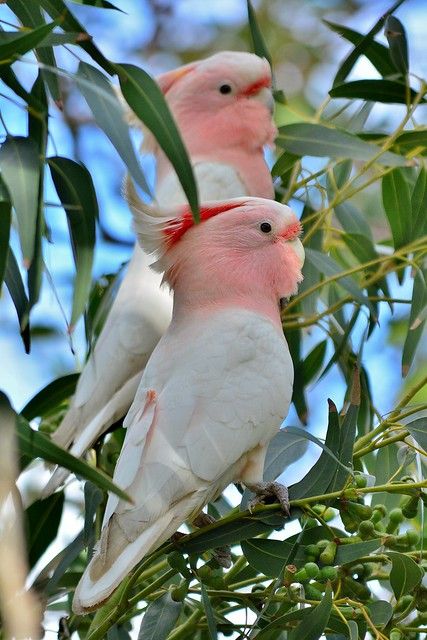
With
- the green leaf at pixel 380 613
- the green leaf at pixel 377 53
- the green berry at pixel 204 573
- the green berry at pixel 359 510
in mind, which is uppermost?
the green leaf at pixel 377 53

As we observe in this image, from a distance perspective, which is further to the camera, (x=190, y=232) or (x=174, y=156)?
(x=190, y=232)

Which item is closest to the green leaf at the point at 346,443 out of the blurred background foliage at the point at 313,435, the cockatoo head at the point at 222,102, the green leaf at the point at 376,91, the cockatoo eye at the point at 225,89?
the blurred background foliage at the point at 313,435

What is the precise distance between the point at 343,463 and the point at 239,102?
1.06m

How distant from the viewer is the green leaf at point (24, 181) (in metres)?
1.10

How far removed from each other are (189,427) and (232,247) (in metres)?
0.33

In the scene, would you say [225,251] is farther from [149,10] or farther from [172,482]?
[149,10]

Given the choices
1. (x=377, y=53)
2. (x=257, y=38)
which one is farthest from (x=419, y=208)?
(x=257, y=38)

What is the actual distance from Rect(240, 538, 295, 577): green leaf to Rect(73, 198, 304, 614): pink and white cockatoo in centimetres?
7

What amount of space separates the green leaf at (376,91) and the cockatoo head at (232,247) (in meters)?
0.35

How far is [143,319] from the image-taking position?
78.5 inches

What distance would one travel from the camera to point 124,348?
1.96 m

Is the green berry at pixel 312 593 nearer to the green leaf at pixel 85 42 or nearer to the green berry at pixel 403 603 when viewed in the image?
the green berry at pixel 403 603

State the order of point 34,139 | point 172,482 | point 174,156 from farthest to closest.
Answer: point 172,482 < point 34,139 < point 174,156

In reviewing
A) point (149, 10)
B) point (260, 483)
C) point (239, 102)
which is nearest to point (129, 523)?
point (260, 483)
